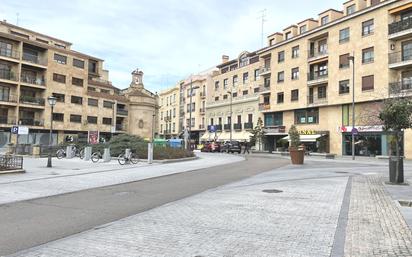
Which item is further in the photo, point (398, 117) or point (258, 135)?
point (258, 135)

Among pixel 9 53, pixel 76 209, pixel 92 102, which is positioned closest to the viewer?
pixel 76 209

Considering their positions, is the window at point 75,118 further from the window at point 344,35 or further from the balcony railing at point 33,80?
the window at point 344,35

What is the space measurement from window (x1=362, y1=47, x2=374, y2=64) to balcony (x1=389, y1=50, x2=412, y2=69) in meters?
2.43

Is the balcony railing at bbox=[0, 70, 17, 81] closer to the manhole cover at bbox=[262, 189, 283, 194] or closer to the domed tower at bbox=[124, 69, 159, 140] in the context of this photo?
the domed tower at bbox=[124, 69, 159, 140]

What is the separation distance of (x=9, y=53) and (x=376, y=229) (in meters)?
56.7

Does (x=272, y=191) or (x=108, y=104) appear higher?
(x=108, y=104)

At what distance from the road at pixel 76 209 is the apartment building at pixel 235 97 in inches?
1896

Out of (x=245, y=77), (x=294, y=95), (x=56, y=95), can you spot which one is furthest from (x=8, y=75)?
(x=294, y=95)

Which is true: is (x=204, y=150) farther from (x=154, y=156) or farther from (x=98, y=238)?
(x=98, y=238)

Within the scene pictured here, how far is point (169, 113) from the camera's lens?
95875 millimetres

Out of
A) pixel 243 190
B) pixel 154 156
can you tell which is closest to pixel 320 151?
pixel 154 156

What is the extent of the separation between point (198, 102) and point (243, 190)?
7008 centimetres

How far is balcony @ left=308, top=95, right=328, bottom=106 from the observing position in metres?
47.4

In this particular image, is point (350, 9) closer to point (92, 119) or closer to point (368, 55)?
point (368, 55)
